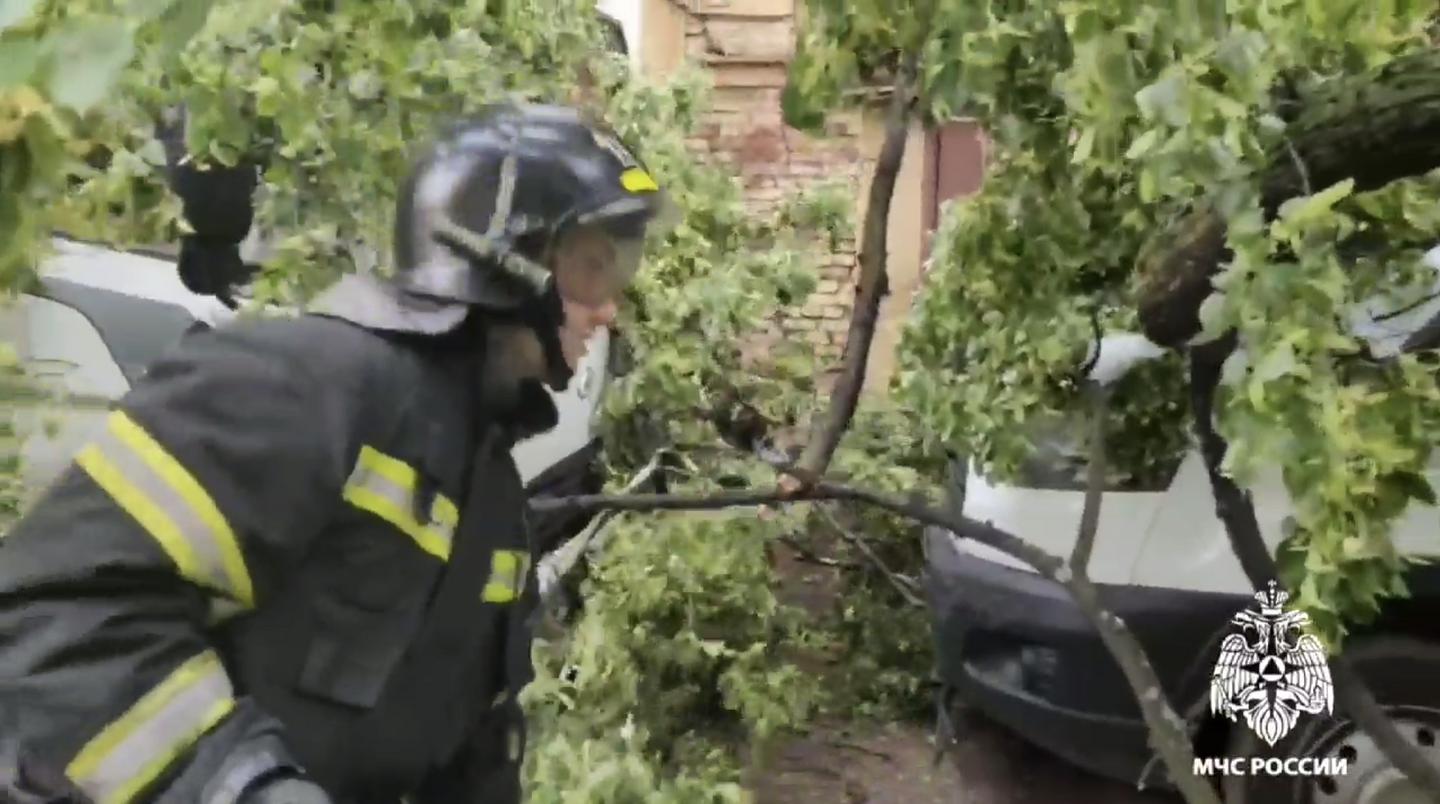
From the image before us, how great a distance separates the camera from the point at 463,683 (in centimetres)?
135

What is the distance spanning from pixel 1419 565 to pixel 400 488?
1.37 m

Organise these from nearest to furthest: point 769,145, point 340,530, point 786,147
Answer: point 340,530
point 786,147
point 769,145

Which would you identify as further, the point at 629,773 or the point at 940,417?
the point at 629,773

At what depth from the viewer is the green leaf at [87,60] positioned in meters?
0.64

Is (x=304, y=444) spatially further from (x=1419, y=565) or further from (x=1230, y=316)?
(x=1419, y=565)

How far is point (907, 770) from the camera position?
295 centimetres

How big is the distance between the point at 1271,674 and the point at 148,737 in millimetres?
1521

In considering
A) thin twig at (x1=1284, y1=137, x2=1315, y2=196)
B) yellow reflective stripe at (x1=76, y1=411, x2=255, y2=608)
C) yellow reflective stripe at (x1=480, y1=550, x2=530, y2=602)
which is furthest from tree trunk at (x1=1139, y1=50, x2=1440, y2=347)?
yellow reflective stripe at (x1=76, y1=411, x2=255, y2=608)

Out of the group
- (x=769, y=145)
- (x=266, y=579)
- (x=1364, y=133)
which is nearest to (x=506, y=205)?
(x=266, y=579)

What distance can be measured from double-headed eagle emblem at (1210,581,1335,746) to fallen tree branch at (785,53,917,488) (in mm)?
645

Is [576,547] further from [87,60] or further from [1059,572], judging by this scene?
[87,60]

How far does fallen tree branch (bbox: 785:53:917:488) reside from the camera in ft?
6.25

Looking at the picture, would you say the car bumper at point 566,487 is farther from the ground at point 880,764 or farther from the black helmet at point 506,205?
the ground at point 880,764

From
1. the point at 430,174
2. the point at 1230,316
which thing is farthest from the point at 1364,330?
the point at 430,174
